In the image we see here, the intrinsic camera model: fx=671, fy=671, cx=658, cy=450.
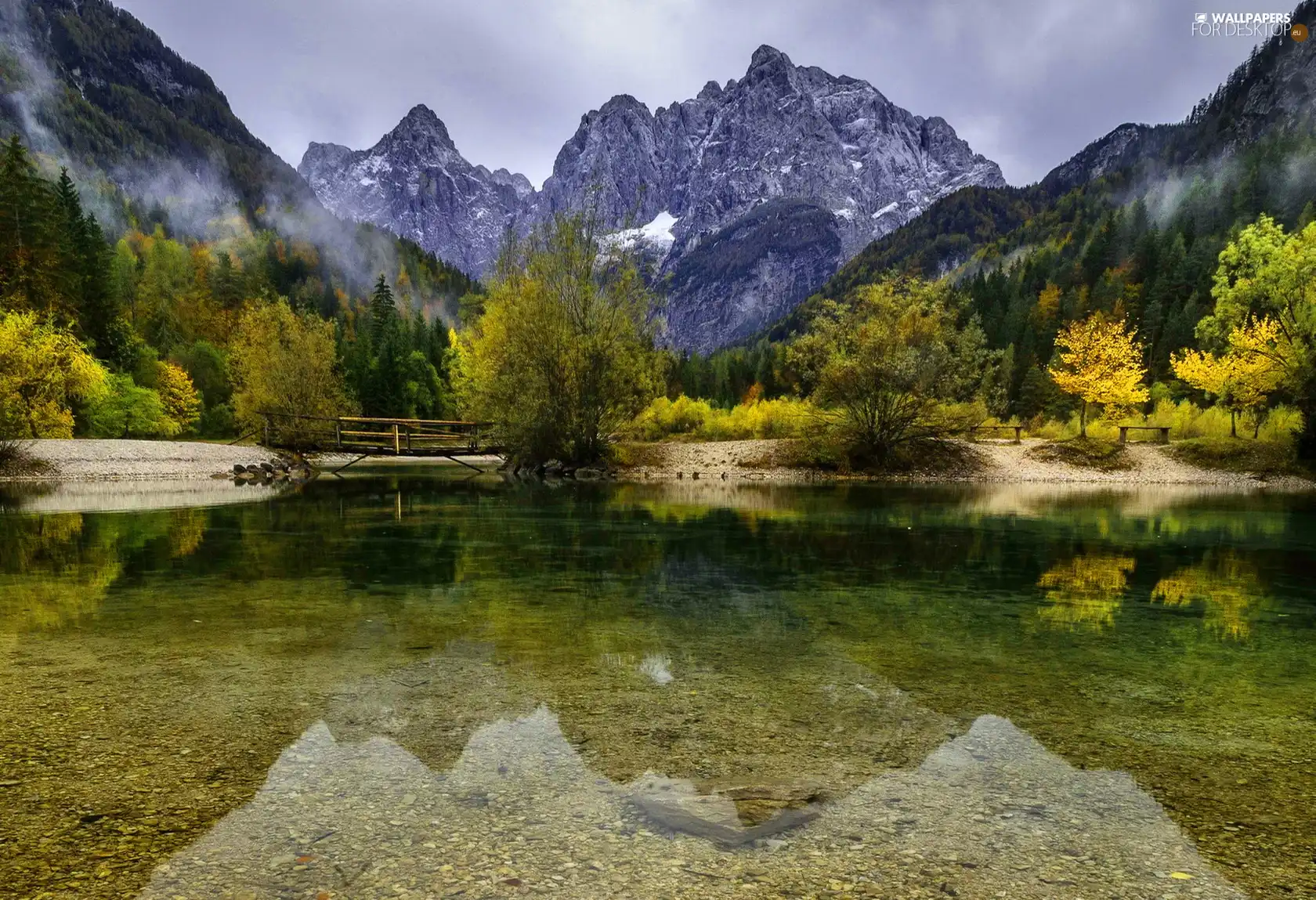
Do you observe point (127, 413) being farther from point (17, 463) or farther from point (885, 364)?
point (885, 364)

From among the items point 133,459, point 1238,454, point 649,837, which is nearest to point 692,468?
point 1238,454

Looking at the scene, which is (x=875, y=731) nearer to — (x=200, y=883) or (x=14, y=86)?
(x=200, y=883)

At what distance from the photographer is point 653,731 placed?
421 cm

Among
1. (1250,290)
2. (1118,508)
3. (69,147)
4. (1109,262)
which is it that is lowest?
(1118,508)

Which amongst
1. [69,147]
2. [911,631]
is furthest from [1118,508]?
[69,147]

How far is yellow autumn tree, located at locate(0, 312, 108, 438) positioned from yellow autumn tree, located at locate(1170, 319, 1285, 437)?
5411cm

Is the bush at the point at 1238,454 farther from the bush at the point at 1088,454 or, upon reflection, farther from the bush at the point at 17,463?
the bush at the point at 17,463

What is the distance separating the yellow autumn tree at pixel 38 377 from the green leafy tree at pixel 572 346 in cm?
2030

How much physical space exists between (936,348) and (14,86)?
18802cm

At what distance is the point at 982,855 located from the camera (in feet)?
9.42

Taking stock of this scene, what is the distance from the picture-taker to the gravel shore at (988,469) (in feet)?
103

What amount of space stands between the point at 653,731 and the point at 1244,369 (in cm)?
3746

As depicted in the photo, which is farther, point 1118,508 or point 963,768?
point 1118,508

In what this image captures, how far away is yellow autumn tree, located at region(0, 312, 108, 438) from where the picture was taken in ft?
97.1
